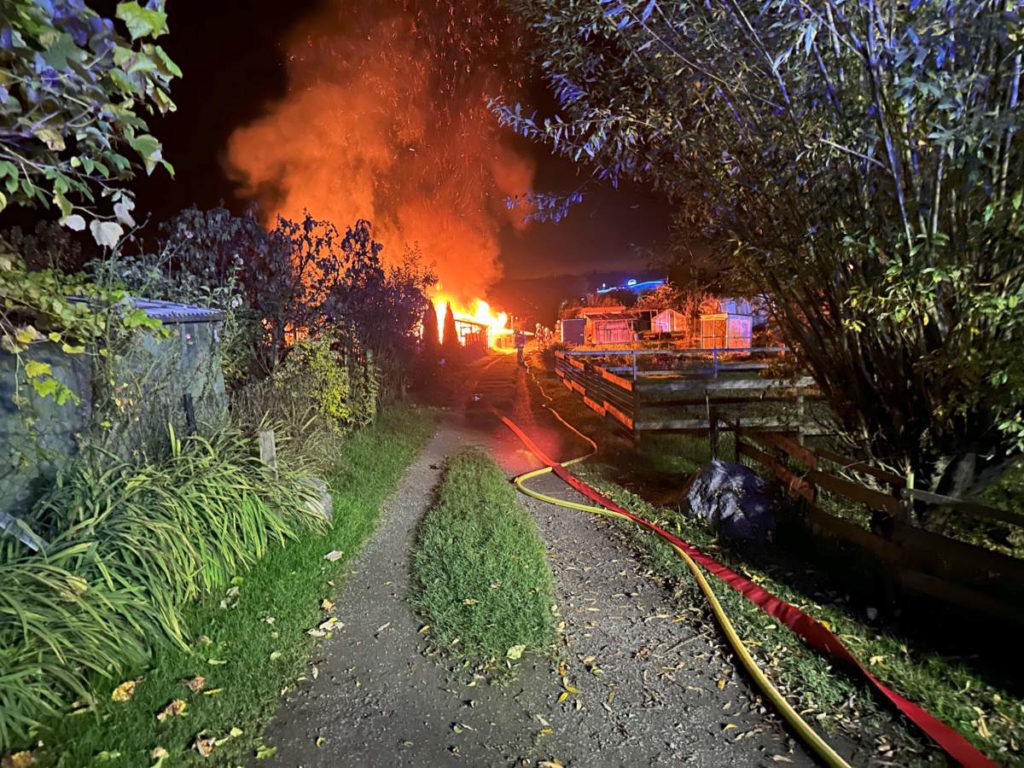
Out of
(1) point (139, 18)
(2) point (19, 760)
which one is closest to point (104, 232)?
(1) point (139, 18)

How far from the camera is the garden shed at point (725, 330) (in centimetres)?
2919

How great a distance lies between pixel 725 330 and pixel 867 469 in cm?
2697

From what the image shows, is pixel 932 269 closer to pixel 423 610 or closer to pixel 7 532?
pixel 423 610

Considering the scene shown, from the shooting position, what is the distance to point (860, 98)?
13.5 ft

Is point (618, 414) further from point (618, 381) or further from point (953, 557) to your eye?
point (953, 557)

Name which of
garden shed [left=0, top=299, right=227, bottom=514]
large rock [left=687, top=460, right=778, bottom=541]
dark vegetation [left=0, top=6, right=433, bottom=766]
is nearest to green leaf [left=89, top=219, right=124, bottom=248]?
dark vegetation [left=0, top=6, right=433, bottom=766]

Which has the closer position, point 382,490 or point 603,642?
point 603,642

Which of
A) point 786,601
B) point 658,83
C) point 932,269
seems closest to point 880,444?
point 786,601

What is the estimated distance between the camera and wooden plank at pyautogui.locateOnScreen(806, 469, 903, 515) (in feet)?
14.0

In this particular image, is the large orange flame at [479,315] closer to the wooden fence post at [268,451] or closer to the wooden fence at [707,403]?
the wooden fence at [707,403]

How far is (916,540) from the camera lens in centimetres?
391

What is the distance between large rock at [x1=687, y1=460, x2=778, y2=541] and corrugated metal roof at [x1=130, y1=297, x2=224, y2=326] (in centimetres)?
587

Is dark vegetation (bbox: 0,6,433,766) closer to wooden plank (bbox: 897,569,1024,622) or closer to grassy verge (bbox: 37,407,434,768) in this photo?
grassy verge (bbox: 37,407,434,768)

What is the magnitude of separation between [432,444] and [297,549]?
5.57 meters
